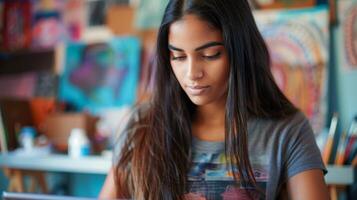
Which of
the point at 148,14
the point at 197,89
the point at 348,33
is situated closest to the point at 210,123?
the point at 197,89

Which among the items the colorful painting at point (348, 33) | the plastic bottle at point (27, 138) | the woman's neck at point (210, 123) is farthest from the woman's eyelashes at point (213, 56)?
the plastic bottle at point (27, 138)

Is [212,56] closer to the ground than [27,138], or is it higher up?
higher up

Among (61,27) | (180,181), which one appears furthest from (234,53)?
(61,27)

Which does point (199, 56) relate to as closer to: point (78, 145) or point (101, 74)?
point (78, 145)

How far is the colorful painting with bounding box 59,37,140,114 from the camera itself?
1730 mm

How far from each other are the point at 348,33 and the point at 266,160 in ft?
2.75

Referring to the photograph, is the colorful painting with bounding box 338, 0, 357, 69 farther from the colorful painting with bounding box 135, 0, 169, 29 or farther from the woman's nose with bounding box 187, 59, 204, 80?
the woman's nose with bounding box 187, 59, 204, 80

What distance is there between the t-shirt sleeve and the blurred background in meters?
0.48

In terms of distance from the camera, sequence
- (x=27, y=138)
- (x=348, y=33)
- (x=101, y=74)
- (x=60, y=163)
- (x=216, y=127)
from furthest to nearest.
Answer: (x=101, y=74) < (x=27, y=138) < (x=60, y=163) < (x=348, y=33) < (x=216, y=127)

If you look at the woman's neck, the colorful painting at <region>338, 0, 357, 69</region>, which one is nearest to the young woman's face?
the woman's neck

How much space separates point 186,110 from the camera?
3.09ft

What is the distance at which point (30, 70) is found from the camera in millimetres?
1919

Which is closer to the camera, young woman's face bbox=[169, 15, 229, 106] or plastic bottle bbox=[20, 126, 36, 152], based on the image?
young woman's face bbox=[169, 15, 229, 106]

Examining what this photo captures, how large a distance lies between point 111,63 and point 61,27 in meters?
0.34
